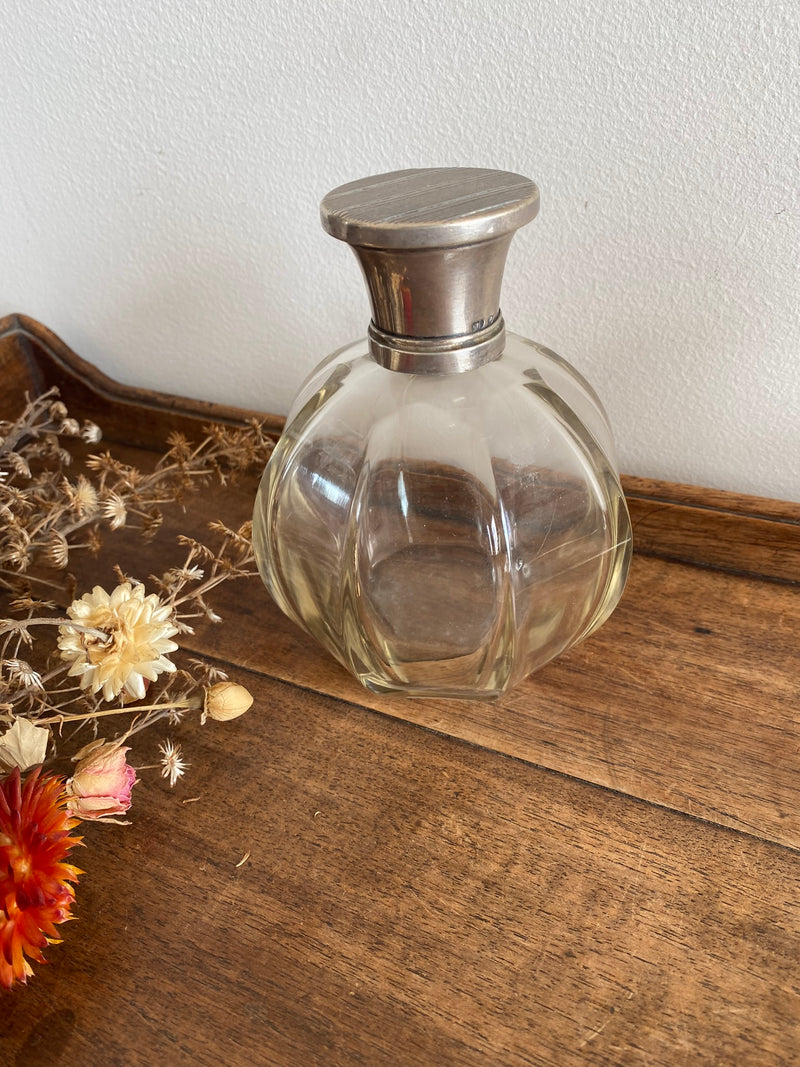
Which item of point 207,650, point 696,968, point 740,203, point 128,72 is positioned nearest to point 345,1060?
point 696,968

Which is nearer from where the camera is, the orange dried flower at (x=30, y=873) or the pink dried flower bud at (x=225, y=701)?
the orange dried flower at (x=30, y=873)

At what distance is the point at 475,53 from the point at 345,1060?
18.3 inches

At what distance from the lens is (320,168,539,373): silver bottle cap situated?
31 cm

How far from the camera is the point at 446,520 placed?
429 mm

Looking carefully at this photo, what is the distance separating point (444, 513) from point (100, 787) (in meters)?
0.21

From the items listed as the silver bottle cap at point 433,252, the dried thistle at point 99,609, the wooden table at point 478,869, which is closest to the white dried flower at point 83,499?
the dried thistle at point 99,609

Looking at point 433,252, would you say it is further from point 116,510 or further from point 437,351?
point 116,510

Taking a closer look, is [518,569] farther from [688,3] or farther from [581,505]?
[688,3]

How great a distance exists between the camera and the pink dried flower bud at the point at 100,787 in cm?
36

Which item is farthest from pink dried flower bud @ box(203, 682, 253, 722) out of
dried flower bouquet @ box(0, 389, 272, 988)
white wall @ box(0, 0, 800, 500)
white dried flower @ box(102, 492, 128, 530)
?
white wall @ box(0, 0, 800, 500)

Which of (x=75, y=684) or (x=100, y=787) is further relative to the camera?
(x=75, y=684)

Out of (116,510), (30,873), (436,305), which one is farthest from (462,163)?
(30,873)

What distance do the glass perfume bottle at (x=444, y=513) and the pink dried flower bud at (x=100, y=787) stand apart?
0.12 meters

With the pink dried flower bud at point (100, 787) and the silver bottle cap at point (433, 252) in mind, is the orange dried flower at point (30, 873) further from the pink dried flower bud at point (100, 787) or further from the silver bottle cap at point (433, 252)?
the silver bottle cap at point (433, 252)
